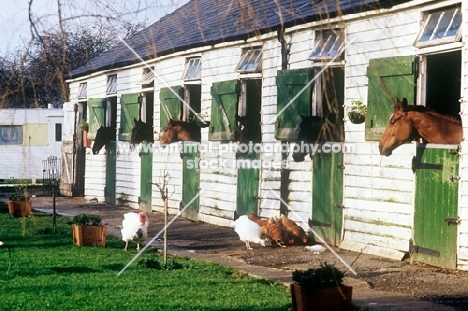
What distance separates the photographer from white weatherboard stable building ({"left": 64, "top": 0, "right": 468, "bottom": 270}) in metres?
10.6

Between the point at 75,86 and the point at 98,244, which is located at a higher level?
the point at 75,86

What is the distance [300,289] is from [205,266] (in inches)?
153

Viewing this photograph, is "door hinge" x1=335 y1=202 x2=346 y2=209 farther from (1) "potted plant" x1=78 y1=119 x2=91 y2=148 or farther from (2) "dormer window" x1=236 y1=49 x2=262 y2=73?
(1) "potted plant" x1=78 y1=119 x2=91 y2=148

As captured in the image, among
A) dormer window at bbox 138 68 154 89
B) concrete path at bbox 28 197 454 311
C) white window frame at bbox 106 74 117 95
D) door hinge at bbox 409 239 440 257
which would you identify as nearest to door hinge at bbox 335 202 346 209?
door hinge at bbox 409 239 440 257

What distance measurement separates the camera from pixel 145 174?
20.5 metres

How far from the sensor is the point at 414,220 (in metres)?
11.2

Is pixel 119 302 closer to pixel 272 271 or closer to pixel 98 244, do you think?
pixel 272 271

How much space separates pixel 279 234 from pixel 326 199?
Answer: 90 cm

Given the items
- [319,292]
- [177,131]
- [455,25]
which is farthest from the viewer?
[177,131]

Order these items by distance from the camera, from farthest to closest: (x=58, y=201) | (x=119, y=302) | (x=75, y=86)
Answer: (x=75, y=86) → (x=58, y=201) → (x=119, y=302)

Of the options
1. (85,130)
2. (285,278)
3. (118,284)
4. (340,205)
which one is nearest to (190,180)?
(340,205)

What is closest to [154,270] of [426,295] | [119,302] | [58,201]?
[119,302]

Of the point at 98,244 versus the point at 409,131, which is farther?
the point at 98,244

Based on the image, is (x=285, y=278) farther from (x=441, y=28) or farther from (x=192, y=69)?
(x=192, y=69)
